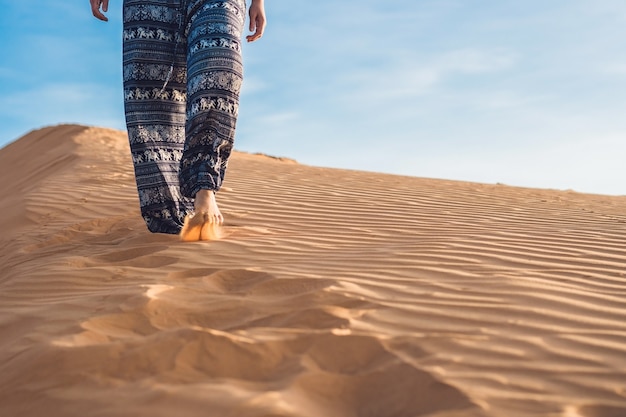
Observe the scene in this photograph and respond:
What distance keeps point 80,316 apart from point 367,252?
1.63 metres

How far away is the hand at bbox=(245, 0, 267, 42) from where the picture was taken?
14.5 feet

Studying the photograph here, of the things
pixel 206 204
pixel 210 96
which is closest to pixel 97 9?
pixel 210 96

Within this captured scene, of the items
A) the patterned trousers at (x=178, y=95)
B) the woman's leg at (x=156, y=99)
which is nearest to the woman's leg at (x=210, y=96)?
the patterned trousers at (x=178, y=95)

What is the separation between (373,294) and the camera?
288 centimetres

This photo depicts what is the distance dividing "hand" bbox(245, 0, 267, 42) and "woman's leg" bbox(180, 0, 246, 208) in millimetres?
437

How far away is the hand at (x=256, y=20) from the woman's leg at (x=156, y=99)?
1.44 feet

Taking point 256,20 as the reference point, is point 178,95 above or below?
below

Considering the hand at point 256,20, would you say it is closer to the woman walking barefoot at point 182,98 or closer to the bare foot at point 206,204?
the woman walking barefoot at point 182,98

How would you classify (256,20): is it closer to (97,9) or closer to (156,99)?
(156,99)

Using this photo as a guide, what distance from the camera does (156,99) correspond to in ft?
14.2

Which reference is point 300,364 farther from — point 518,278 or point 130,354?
point 518,278

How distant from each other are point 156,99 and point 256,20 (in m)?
0.79

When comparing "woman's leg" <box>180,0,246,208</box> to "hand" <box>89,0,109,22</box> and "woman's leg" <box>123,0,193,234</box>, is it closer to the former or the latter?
"woman's leg" <box>123,0,193,234</box>

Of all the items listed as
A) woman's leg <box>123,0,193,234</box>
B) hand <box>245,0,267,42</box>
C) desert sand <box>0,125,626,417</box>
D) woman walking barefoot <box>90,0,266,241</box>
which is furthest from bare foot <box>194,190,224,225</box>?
hand <box>245,0,267,42</box>
